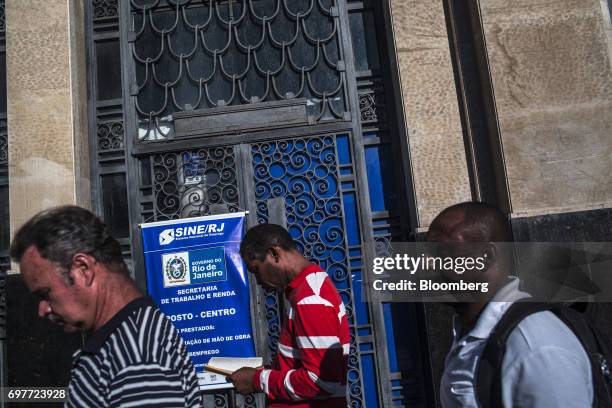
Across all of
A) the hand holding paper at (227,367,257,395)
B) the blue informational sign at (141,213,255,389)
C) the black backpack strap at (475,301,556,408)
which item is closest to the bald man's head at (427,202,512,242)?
the black backpack strap at (475,301,556,408)

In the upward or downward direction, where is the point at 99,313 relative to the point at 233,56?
downward

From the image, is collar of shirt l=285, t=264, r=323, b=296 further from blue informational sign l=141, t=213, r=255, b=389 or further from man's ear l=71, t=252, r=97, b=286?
blue informational sign l=141, t=213, r=255, b=389

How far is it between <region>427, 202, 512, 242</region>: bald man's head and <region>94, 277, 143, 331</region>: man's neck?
1.11 m

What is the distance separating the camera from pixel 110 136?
6539 millimetres

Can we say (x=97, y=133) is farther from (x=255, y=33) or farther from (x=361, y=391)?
(x=361, y=391)

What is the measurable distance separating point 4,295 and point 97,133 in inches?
72.5

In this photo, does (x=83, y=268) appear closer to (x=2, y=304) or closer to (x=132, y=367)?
(x=132, y=367)

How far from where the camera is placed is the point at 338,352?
3.36 m

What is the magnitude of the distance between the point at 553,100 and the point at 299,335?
3488 millimetres

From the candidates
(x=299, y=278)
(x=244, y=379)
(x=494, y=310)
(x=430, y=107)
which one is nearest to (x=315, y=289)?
(x=299, y=278)

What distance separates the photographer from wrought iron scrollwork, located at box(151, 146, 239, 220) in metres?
6.24

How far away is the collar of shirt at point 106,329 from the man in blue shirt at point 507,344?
1.08 m

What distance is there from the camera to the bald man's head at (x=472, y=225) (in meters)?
2.21

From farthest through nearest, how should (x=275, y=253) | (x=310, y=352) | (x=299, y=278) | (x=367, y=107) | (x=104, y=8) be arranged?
(x=104, y=8) → (x=367, y=107) → (x=275, y=253) → (x=299, y=278) → (x=310, y=352)
